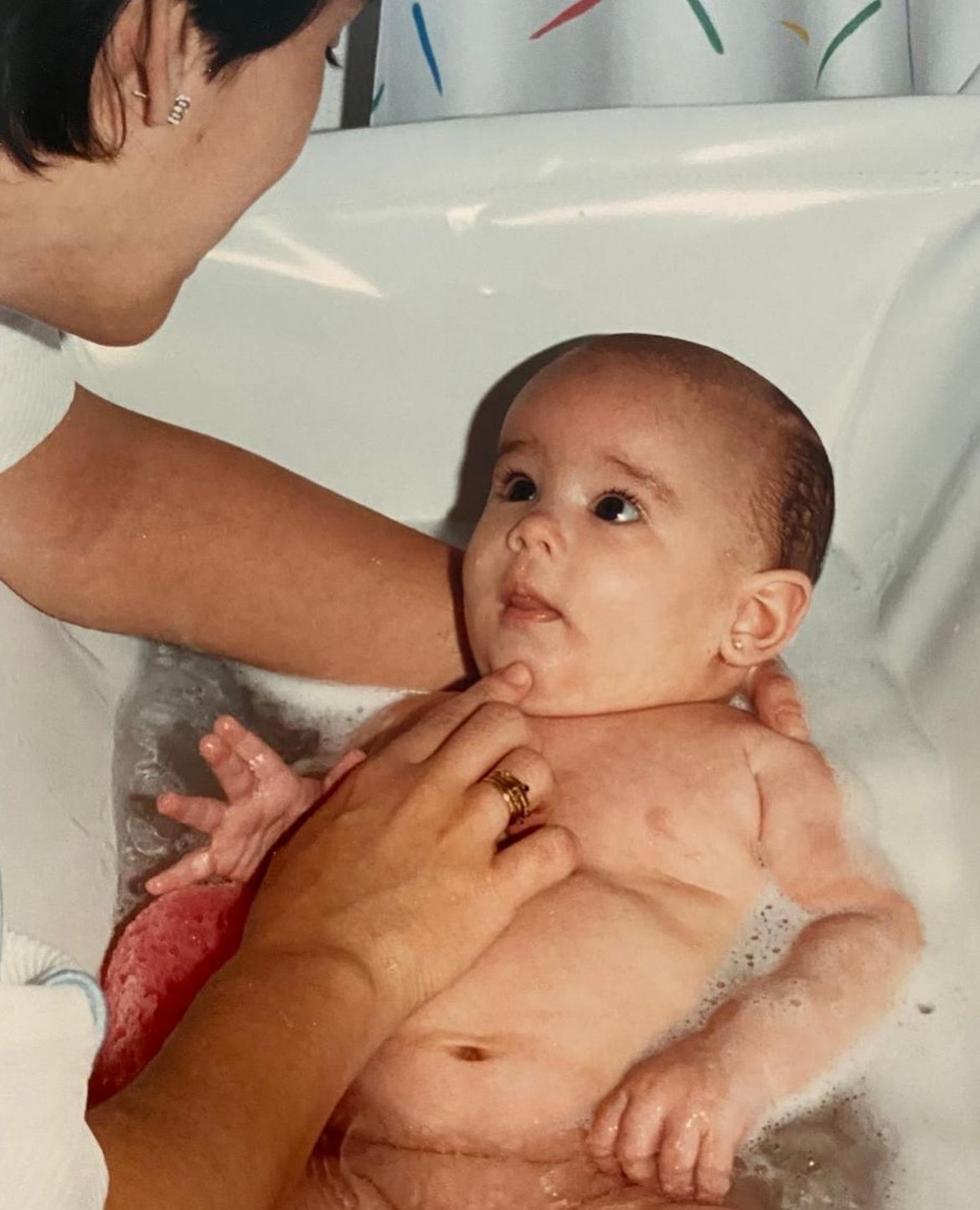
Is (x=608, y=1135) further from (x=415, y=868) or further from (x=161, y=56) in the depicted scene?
(x=161, y=56)

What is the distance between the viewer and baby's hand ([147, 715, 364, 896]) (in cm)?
101

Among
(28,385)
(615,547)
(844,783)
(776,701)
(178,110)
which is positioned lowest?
(844,783)

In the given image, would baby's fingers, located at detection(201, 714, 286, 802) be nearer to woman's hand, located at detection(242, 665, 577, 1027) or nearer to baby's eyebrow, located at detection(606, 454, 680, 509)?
woman's hand, located at detection(242, 665, 577, 1027)

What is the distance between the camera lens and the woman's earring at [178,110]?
0.73 meters

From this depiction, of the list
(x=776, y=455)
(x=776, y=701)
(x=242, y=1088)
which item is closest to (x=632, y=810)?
(x=776, y=701)

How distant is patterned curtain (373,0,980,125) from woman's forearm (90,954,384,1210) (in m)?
1.01

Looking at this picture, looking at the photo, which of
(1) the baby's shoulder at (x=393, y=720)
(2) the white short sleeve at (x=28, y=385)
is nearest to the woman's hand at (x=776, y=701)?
(1) the baby's shoulder at (x=393, y=720)

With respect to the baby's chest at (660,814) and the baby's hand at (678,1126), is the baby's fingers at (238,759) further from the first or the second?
the baby's hand at (678,1126)

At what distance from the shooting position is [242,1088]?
29.1 inches

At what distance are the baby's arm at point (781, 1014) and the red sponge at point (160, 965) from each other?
28 centimetres

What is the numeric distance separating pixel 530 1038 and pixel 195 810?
27 cm

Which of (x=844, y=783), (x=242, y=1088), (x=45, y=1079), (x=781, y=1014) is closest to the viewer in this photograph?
(x=45, y=1079)

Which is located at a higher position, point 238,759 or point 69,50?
point 69,50

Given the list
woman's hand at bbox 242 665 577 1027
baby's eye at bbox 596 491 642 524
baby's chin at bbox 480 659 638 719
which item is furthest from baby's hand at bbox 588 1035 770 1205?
baby's eye at bbox 596 491 642 524
